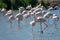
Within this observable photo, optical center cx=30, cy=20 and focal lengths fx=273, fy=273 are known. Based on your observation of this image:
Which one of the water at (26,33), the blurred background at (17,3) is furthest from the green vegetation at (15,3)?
the water at (26,33)

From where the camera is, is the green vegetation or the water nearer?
the water

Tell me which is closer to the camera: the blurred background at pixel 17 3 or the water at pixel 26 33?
the water at pixel 26 33

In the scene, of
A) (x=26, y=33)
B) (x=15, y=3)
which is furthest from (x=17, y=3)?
(x=26, y=33)

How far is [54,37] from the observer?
40.1 feet

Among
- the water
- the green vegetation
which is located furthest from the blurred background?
the water

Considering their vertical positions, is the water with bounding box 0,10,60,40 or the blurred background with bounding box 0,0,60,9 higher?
the blurred background with bounding box 0,0,60,9

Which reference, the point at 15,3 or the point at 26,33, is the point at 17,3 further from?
the point at 26,33

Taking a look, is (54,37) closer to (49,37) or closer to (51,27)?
(49,37)

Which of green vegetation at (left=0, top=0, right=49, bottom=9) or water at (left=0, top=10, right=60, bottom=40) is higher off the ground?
green vegetation at (left=0, top=0, right=49, bottom=9)

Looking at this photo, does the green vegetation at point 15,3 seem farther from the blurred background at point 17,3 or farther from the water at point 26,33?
the water at point 26,33

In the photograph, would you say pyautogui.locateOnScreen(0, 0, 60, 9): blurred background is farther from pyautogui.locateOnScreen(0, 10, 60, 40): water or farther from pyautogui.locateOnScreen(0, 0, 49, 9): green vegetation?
pyautogui.locateOnScreen(0, 10, 60, 40): water

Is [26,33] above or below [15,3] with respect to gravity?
below

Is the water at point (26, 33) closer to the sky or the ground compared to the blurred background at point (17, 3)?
closer to the ground

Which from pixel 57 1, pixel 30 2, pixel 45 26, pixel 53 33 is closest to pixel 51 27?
pixel 45 26
